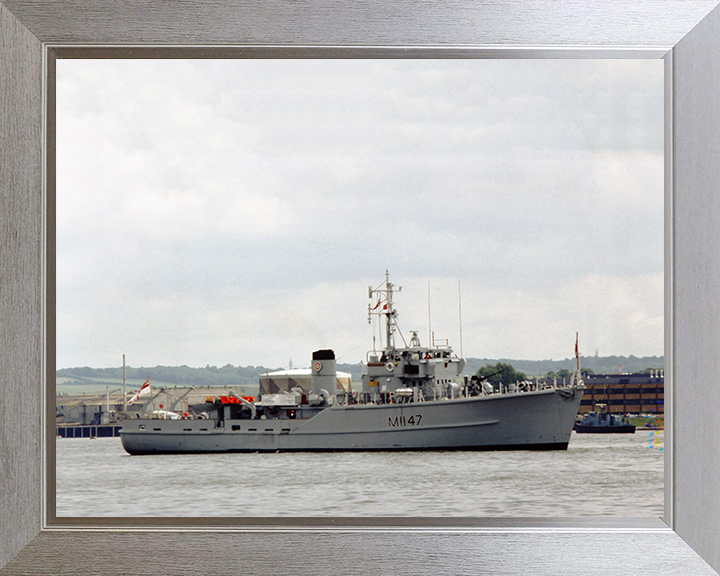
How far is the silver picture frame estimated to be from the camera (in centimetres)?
140

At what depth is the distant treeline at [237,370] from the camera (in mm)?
1704

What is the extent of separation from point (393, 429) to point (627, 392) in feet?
8.93

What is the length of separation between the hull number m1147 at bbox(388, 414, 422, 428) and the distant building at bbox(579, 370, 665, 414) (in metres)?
2.73

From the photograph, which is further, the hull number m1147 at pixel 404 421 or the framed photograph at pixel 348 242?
the hull number m1147 at pixel 404 421

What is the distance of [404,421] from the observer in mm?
4918

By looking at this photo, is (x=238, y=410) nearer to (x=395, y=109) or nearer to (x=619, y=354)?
(x=395, y=109)

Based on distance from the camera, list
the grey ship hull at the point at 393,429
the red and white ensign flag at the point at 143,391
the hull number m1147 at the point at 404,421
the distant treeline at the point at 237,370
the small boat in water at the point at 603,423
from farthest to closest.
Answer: the hull number m1147 at the point at 404,421, the grey ship hull at the point at 393,429, the red and white ensign flag at the point at 143,391, the small boat in water at the point at 603,423, the distant treeline at the point at 237,370

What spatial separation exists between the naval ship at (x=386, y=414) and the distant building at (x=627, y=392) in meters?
0.05

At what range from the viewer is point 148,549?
55.8 inches

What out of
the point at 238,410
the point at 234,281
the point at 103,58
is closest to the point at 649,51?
the point at 103,58

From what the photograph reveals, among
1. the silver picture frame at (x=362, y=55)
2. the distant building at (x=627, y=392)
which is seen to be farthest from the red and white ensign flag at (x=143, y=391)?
the distant building at (x=627, y=392)

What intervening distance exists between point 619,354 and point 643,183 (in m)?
0.46

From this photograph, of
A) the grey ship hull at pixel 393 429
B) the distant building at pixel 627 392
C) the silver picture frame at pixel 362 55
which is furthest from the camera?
the grey ship hull at pixel 393 429

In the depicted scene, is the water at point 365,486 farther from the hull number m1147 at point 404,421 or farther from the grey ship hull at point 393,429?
the hull number m1147 at point 404,421
